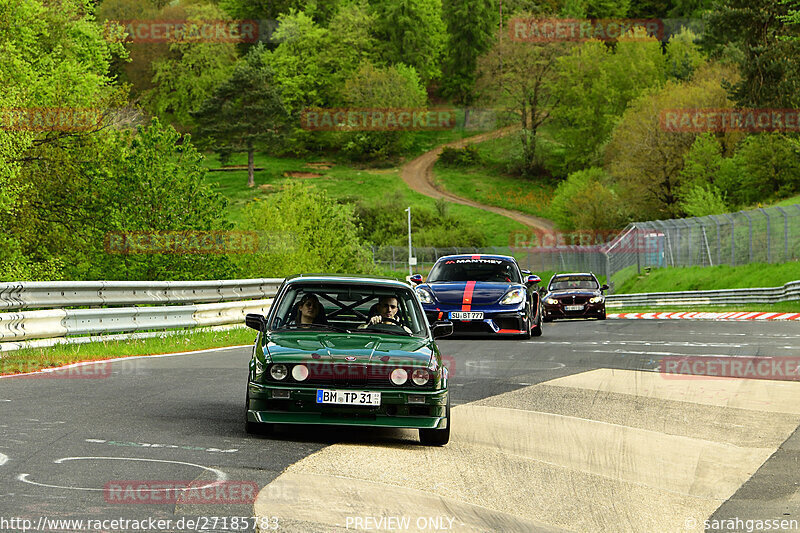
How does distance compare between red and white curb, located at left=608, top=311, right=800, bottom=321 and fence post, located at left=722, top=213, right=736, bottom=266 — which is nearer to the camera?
red and white curb, located at left=608, top=311, right=800, bottom=321

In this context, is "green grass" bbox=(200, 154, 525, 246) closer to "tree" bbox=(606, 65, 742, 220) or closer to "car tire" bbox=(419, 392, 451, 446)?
"tree" bbox=(606, 65, 742, 220)

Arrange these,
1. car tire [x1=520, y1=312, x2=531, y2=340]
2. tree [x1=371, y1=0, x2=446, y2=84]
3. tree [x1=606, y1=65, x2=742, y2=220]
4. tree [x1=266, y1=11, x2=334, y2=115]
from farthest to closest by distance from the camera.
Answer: tree [x1=371, y1=0, x2=446, y2=84], tree [x1=266, y1=11, x2=334, y2=115], tree [x1=606, y1=65, x2=742, y2=220], car tire [x1=520, y1=312, x2=531, y2=340]

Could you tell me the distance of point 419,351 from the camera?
8.63 metres

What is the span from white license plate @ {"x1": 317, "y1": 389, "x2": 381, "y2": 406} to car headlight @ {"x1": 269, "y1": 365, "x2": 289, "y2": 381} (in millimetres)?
304

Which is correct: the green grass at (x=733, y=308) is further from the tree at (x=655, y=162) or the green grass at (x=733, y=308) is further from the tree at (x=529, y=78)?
the tree at (x=529, y=78)

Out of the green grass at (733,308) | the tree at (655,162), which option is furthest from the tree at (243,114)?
the green grass at (733,308)

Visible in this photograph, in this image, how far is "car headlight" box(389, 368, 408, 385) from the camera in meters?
8.27

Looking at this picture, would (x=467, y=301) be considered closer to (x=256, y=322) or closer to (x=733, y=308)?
(x=256, y=322)

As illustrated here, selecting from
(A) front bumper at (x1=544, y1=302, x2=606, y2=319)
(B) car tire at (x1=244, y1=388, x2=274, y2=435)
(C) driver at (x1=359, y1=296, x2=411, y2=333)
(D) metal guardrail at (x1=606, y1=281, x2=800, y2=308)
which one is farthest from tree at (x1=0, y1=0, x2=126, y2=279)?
(B) car tire at (x1=244, y1=388, x2=274, y2=435)

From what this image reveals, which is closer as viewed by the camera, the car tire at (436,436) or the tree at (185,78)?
the car tire at (436,436)

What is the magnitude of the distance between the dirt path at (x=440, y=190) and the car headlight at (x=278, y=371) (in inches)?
3651

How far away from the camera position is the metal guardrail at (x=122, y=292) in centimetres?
1488

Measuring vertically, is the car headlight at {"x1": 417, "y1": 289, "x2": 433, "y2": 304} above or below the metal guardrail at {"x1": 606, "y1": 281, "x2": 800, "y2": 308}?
above

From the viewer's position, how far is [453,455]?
8.05 metres
